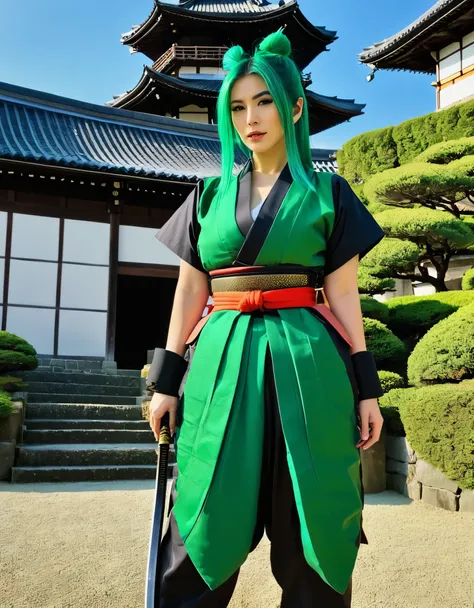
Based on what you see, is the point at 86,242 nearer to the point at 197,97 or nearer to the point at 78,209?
the point at 78,209

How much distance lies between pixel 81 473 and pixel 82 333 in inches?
174

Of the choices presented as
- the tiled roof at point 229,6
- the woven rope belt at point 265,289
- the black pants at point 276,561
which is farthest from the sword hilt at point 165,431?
the tiled roof at point 229,6

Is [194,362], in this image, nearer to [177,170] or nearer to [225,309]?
[225,309]

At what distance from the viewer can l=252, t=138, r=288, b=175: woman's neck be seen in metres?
1.90

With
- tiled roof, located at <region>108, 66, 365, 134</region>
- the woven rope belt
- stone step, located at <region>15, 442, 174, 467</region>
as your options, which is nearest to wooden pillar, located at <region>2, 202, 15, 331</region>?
stone step, located at <region>15, 442, 174, 467</region>

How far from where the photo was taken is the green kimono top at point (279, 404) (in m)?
1.53

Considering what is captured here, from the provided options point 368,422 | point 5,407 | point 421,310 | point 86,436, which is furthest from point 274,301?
point 421,310

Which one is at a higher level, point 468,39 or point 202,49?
point 202,49

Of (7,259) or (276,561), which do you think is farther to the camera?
(7,259)

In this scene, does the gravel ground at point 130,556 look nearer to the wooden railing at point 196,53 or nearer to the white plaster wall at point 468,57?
the white plaster wall at point 468,57

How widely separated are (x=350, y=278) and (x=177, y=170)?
9083 mm

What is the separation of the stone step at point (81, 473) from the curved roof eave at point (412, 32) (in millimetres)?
12061

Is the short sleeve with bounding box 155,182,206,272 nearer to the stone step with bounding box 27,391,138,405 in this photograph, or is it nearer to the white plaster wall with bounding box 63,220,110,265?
the stone step with bounding box 27,391,138,405

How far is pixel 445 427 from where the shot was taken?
4578 mm
